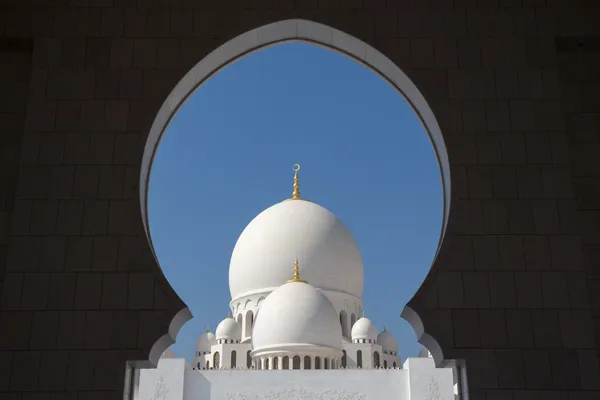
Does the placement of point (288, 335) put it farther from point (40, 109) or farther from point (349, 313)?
point (40, 109)

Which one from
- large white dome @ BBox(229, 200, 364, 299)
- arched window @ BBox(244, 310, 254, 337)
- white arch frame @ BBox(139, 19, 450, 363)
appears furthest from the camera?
arched window @ BBox(244, 310, 254, 337)

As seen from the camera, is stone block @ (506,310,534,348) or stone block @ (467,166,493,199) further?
stone block @ (467,166,493,199)

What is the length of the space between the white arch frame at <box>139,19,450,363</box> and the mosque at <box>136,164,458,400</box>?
1054 cm

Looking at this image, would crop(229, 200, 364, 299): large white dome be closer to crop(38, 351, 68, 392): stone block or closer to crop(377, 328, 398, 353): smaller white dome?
crop(377, 328, 398, 353): smaller white dome

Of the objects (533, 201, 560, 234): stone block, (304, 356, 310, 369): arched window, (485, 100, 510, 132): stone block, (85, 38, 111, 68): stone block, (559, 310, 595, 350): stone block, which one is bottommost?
(559, 310, 595, 350): stone block

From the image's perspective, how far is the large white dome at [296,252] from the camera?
21.4m

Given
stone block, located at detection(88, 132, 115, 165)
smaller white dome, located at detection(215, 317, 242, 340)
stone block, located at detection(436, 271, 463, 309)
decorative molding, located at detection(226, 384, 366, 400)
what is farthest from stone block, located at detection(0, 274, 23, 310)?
smaller white dome, located at detection(215, 317, 242, 340)

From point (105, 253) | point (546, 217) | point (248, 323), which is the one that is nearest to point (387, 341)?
point (248, 323)

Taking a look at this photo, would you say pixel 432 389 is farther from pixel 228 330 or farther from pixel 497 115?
pixel 497 115

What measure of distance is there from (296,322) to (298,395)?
3.16 meters

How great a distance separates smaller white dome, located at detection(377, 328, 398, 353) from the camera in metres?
22.1

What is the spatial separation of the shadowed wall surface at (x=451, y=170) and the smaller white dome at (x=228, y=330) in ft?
59.7

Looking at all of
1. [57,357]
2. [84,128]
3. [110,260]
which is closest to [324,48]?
[84,128]

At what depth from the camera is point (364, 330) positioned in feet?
67.9
